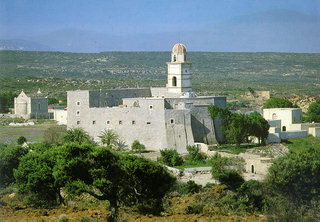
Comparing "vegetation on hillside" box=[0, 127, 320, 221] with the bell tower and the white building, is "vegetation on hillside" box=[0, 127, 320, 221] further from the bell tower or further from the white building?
the bell tower

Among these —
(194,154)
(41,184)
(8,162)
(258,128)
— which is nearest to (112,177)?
(41,184)

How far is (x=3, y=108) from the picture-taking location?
61688 millimetres

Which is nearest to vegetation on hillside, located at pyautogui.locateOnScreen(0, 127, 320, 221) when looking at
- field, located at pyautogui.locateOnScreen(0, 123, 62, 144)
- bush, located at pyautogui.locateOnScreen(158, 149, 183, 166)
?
bush, located at pyautogui.locateOnScreen(158, 149, 183, 166)

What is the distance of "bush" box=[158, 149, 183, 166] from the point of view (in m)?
31.8

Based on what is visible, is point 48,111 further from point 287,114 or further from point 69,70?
point 69,70

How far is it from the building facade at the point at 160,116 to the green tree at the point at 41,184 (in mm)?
13699

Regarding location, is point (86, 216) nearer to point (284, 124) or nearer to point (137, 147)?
point (137, 147)

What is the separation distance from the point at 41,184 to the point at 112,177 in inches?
104

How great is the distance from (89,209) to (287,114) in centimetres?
2338

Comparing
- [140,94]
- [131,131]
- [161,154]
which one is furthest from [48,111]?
[161,154]

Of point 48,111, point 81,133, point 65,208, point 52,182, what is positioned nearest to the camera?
point 65,208

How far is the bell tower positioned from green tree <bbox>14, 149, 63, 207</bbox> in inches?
693

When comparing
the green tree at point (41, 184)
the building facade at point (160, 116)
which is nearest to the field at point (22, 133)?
the building facade at point (160, 116)

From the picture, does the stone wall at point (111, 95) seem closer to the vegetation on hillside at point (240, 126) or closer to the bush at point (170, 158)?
the vegetation on hillside at point (240, 126)
